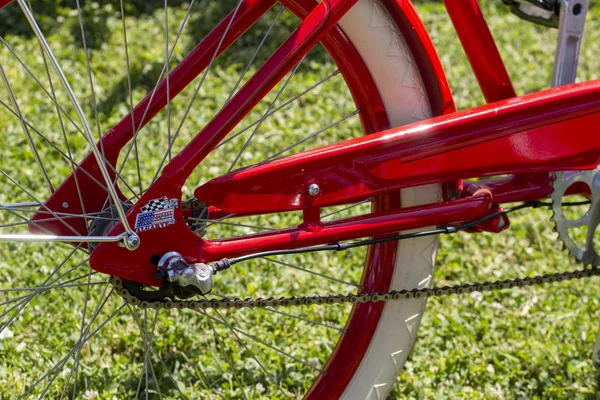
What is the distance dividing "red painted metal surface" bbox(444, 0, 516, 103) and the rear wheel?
0.14 m

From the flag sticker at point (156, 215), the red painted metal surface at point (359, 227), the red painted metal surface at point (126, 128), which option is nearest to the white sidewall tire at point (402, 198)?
the red painted metal surface at point (359, 227)

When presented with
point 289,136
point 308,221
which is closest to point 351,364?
point 308,221

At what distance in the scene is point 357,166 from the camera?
1891mm

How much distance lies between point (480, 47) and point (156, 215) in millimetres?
880

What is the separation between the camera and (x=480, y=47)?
200 centimetres

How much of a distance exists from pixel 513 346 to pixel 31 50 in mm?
2779

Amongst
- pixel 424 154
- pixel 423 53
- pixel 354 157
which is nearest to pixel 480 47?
pixel 423 53

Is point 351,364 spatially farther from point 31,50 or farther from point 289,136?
point 31,50

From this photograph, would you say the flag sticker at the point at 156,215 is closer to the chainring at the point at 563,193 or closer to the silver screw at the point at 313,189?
the silver screw at the point at 313,189

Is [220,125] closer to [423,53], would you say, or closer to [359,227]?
[359,227]

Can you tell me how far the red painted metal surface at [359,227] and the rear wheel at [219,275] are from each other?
11 cm

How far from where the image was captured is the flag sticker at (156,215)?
1801mm

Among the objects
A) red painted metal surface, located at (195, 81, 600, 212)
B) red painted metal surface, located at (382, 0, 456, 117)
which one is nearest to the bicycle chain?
red painted metal surface, located at (195, 81, 600, 212)

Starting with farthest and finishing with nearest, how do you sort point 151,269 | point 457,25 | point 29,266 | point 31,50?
point 31,50 < point 29,266 < point 457,25 < point 151,269
